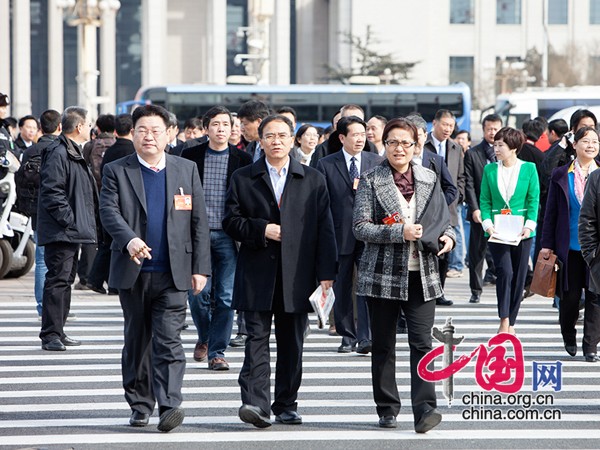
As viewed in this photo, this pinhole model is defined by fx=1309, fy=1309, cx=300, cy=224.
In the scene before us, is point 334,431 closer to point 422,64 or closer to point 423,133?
point 423,133

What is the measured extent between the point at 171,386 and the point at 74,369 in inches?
110

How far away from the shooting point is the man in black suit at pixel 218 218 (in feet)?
34.7

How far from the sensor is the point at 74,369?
1069cm

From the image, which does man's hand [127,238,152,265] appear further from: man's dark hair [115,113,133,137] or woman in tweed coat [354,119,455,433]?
man's dark hair [115,113,133,137]

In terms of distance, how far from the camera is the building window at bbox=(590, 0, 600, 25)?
81875 millimetres

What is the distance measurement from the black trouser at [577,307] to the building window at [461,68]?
236ft

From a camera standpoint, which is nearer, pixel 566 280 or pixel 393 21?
pixel 566 280

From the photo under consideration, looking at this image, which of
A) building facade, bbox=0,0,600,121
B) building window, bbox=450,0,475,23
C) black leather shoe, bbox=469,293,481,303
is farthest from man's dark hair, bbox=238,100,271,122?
building window, bbox=450,0,475,23

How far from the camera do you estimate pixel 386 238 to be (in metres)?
8.05

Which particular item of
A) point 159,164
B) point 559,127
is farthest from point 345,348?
point 559,127

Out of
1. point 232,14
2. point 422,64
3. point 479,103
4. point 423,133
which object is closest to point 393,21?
point 422,64

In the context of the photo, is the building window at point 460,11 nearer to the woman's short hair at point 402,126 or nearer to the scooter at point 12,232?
the scooter at point 12,232

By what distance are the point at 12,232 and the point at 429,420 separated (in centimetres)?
1002

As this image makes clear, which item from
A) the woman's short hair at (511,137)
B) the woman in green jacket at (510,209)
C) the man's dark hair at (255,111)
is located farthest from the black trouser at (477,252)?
the man's dark hair at (255,111)
